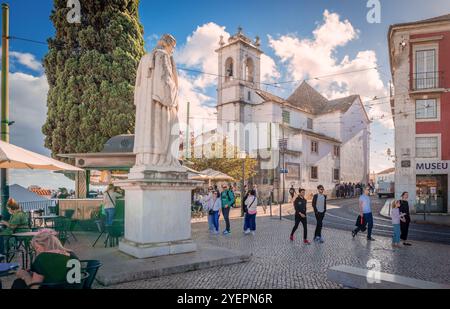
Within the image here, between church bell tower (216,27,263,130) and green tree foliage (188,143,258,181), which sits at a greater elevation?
church bell tower (216,27,263,130)

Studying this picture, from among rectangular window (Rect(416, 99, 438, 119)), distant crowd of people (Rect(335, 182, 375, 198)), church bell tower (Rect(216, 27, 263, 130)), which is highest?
church bell tower (Rect(216, 27, 263, 130))

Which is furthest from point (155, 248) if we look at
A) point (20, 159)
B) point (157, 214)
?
point (20, 159)

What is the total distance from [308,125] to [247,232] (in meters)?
36.5

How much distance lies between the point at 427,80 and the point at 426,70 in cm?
69

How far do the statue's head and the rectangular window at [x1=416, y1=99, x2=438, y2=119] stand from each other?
816 inches

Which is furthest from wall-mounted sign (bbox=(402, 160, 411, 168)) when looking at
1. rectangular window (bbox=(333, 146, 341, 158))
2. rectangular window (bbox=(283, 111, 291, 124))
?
rectangular window (bbox=(333, 146, 341, 158))

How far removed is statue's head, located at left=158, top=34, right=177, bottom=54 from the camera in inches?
331

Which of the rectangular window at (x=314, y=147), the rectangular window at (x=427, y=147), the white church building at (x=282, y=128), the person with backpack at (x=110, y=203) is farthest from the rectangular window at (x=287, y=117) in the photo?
the person with backpack at (x=110, y=203)

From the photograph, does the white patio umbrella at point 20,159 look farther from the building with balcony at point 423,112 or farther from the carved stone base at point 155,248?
the building with balcony at point 423,112

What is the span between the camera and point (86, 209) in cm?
1346

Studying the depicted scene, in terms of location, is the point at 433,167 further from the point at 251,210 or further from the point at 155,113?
the point at 155,113

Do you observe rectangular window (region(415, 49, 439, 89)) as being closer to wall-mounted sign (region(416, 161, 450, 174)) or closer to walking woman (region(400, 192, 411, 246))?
wall-mounted sign (region(416, 161, 450, 174))

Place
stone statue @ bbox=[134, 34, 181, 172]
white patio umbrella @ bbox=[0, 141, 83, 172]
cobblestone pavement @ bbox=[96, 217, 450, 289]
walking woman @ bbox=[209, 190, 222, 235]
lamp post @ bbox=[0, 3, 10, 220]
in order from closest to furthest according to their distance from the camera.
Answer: cobblestone pavement @ bbox=[96, 217, 450, 289], white patio umbrella @ bbox=[0, 141, 83, 172], stone statue @ bbox=[134, 34, 181, 172], lamp post @ bbox=[0, 3, 10, 220], walking woman @ bbox=[209, 190, 222, 235]

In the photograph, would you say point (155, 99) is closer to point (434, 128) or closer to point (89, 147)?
point (89, 147)
